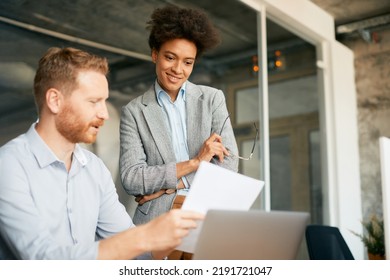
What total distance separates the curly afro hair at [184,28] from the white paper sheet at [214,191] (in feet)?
4.04

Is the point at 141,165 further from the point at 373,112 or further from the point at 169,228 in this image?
the point at 373,112

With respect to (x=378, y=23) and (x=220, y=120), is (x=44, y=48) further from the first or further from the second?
(x=378, y=23)

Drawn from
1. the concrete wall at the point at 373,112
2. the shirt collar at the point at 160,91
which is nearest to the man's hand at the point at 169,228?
the shirt collar at the point at 160,91

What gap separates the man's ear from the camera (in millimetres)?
1637

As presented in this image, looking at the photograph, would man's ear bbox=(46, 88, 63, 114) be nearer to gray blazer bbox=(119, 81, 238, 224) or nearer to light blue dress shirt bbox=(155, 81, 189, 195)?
gray blazer bbox=(119, 81, 238, 224)

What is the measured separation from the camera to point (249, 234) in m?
1.37

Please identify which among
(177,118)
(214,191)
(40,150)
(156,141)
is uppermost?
(177,118)

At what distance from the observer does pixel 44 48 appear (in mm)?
3484

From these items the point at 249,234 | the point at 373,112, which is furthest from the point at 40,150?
the point at 373,112

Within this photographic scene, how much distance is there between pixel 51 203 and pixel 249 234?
0.60m

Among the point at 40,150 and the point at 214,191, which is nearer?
the point at 214,191

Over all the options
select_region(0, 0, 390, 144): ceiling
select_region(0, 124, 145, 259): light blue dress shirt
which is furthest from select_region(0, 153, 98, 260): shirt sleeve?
select_region(0, 0, 390, 144): ceiling

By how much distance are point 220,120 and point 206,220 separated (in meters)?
1.35
